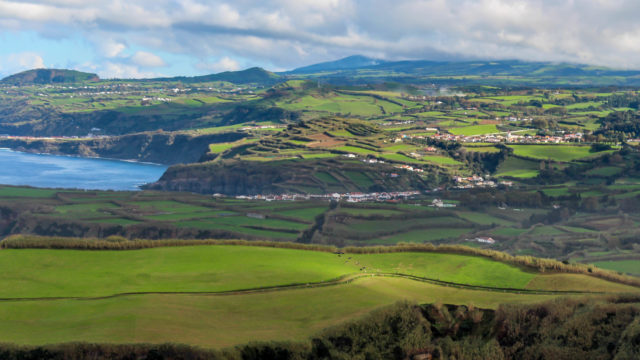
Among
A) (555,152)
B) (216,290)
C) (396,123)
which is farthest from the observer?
(396,123)

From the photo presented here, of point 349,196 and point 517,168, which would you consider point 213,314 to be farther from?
point 517,168

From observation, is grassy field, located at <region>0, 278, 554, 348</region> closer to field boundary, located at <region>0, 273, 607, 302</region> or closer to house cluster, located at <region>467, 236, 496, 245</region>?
field boundary, located at <region>0, 273, 607, 302</region>

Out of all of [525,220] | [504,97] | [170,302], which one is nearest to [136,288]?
[170,302]

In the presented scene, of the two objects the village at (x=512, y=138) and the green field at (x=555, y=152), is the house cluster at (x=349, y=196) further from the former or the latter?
the village at (x=512, y=138)

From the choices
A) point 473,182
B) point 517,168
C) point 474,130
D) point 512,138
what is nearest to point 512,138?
point 512,138

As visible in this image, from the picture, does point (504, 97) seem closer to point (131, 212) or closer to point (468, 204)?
point (468, 204)

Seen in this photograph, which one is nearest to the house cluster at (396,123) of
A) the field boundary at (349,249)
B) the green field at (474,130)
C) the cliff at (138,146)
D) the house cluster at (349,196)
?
the green field at (474,130)
